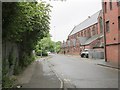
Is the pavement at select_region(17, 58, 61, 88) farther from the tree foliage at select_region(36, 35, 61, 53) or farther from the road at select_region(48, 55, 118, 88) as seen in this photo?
the tree foliage at select_region(36, 35, 61, 53)

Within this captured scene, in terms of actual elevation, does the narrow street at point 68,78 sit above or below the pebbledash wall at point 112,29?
below

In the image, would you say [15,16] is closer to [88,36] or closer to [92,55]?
[92,55]

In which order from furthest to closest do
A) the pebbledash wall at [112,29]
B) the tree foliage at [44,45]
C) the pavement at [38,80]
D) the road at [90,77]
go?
the tree foliage at [44,45] < the pebbledash wall at [112,29] < the road at [90,77] < the pavement at [38,80]

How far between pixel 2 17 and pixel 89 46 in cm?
6396

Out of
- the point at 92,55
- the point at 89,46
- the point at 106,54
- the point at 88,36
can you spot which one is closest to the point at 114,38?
the point at 106,54

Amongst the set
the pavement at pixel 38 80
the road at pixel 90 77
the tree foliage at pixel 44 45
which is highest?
the tree foliage at pixel 44 45

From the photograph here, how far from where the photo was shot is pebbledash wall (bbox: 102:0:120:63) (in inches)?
1334

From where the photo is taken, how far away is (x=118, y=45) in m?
33.8

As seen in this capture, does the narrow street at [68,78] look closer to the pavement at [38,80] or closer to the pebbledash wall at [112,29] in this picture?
the pavement at [38,80]

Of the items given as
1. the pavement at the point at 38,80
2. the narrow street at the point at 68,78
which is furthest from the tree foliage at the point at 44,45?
the pavement at the point at 38,80

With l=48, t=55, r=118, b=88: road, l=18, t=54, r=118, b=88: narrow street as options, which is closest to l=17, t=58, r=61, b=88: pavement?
l=18, t=54, r=118, b=88: narrow street

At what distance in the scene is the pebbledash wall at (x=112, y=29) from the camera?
33.9 m

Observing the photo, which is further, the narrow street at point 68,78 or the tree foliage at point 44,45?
the tree foliage at point 44,45

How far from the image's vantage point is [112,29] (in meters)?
35.5
